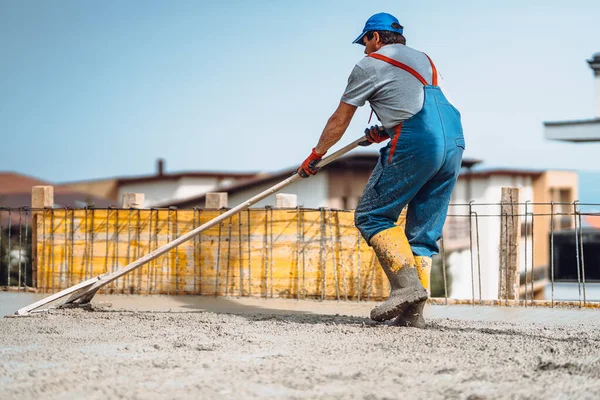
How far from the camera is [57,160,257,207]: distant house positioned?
3572 centimetres

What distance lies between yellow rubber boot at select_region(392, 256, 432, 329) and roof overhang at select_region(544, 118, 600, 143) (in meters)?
16.5

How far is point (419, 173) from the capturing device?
444 centimetres

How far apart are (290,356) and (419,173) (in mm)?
1452

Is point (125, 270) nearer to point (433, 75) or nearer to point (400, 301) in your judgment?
point (400, 301)

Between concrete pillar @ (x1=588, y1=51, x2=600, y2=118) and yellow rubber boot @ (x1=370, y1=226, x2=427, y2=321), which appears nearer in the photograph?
yellow rubber boot @ (x1=370, y1=226, x2=427, y2=321)

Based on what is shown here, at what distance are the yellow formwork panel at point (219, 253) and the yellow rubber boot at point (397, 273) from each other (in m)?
2.36

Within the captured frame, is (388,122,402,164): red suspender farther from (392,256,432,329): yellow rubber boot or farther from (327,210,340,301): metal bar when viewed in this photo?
(327,210,340,301): metal bar

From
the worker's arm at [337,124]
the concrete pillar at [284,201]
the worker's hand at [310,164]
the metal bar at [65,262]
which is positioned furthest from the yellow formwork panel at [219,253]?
the worker's arm at [337,124]

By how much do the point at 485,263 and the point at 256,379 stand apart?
1172 inches

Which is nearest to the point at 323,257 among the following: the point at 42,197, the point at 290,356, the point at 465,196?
the point at 42,197

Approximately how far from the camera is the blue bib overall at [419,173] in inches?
174

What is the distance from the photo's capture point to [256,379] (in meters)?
3.06

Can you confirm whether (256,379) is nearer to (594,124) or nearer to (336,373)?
(336,373)

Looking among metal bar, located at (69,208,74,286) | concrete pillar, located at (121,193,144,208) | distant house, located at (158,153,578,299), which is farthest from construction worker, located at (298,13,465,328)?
distant house, located at (158,153,578,299)
